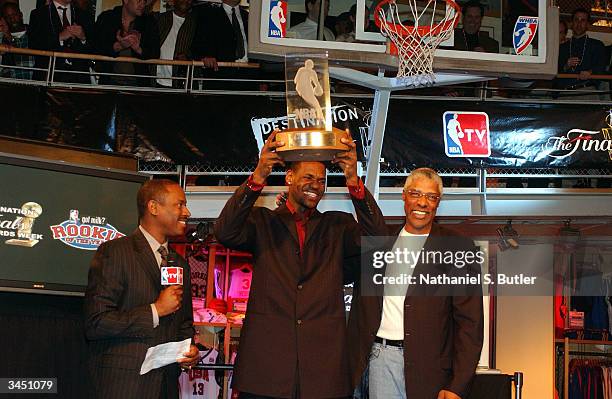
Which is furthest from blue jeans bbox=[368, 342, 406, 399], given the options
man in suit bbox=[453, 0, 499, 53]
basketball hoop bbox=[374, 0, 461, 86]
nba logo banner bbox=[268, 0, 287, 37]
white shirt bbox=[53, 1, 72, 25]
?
white shirt bbox=[53, 1, 72, 25]

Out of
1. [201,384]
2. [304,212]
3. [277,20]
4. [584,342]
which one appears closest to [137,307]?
[304,212]

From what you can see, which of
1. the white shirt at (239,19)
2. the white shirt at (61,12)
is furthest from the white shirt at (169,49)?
the white shirt at (61,12)

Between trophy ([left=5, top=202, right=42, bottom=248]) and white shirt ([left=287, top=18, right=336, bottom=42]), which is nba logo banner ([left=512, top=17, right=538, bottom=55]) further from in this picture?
trophy ([left=5, top=202, right=42, bottom=248])

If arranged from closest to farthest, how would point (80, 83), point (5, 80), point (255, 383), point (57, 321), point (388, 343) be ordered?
point (255, 383)
point (388, 343)
point (57, 321)
point (5, 80)
point (80, 83)

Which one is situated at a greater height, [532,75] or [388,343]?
[532,75]

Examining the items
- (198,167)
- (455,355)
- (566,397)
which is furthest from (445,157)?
(455,355)

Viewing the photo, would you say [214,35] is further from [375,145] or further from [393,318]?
[393,318]

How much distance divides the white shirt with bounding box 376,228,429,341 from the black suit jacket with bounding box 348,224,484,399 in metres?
0.03

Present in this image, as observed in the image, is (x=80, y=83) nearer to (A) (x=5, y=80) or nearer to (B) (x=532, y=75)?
(A) (x=5, y=80)

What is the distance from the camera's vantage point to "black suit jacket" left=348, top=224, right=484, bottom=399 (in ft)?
13.7

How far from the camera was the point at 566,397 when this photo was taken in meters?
9.52

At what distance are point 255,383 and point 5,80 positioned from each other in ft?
18.0

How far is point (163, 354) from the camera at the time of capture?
4297 millimetres

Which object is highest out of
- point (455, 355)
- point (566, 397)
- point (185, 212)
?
point (185, 212)
